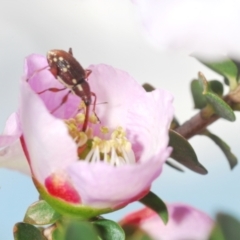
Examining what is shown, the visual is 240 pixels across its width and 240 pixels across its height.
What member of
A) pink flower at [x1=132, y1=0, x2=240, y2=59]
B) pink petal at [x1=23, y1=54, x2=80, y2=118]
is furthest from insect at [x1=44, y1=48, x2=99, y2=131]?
pink flower at [x1=132, y1=0, x2=240, y2=59]

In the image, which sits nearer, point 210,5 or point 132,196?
point 132,196

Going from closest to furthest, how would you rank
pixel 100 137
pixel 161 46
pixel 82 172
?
1. pixel 82 172
2. pixel 100 137
3. pixel 161 46

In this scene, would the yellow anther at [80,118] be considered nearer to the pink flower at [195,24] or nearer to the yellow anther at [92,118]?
the yellow anther at [92,118]

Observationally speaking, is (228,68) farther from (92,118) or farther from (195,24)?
(92,118)

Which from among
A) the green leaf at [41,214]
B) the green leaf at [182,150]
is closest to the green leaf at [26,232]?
the green leaf at [41,214]

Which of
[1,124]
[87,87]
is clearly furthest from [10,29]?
[87,87]

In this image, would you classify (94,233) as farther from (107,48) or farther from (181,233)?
(107,48)

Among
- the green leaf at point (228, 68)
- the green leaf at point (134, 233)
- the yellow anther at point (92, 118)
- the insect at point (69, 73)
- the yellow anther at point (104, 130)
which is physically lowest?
the green leaf at point (134, 233)
